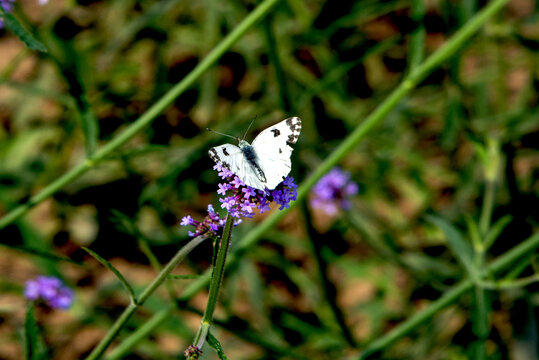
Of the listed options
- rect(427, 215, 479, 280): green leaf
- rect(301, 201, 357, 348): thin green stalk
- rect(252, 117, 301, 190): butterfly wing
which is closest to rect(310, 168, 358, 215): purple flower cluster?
rect(301, 201, 357, 348): thin green stalk

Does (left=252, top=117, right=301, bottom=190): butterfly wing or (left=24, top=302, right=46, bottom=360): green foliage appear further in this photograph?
(left=24, top=302, right=46, bottom=360): green foliage

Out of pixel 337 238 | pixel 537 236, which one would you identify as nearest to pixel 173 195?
pixel 337 238

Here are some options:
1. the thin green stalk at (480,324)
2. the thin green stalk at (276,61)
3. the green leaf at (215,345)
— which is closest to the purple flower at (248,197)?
the green leaf at (215,345)

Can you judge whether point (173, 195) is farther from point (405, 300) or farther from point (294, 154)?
point (405, 300)

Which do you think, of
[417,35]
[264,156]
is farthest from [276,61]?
[264,156]

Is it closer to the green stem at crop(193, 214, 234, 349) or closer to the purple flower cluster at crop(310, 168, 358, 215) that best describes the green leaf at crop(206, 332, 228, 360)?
the green stem at crop(193, 214, 234, 349)

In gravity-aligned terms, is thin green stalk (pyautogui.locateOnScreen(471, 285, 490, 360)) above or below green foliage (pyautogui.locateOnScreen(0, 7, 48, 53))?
below
